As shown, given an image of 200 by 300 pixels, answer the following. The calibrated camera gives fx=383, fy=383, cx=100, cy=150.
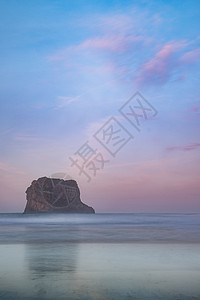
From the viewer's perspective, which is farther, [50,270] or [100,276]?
[50,270]

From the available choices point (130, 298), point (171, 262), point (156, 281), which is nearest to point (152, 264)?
point (171, 262)

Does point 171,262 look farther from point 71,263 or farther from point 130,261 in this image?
point 71,263

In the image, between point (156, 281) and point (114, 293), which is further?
point (156, 281)

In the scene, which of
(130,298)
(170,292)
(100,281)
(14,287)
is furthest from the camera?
(100,281)

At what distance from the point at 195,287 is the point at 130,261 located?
19.0 feet

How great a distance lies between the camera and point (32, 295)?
31.7 ft

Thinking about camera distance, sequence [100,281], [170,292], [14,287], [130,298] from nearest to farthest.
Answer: [130,298]
[170,292]
[14,287]
[100,281]

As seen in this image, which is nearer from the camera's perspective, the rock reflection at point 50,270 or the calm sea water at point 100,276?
the calm sea water at point 100,276

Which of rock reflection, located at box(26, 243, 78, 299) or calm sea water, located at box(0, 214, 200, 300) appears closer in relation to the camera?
calm sea water, located at box(0, 214, 200, 300)

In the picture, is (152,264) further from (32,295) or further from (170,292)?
(32,295)

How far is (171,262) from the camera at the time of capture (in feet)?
52.2

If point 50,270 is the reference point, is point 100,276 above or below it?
below

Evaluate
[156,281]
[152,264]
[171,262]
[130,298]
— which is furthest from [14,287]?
[171,262]

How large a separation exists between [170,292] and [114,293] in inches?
58.1
